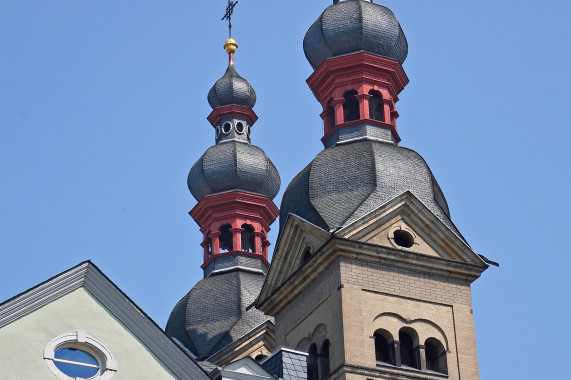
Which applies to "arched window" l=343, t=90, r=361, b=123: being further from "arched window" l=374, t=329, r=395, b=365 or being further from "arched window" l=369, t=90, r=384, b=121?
"arched window" l=374, t=329, r=395, b=365

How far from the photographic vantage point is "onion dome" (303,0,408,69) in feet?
110

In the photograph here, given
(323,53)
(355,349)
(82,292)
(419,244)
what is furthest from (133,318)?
(323,53)

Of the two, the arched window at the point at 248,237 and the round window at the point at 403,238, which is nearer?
the round window at the point at 403,238

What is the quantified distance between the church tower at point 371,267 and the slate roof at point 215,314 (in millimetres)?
4702

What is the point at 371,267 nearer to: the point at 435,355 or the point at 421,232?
the point at 421,232

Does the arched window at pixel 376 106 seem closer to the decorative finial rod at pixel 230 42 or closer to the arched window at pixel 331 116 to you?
the arched window at pixel 331 116

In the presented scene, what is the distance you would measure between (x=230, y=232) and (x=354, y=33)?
8016 mm

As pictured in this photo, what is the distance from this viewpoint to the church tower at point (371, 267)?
28266mm

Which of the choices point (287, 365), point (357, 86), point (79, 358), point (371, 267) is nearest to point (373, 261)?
point (371, 267)

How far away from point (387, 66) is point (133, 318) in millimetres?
15346

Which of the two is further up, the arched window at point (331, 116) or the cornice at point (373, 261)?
the arched window at point (331, 116)

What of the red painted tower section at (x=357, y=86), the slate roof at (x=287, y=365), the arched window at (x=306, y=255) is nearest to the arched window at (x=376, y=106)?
the red painted tower section at (x=357, y=86)

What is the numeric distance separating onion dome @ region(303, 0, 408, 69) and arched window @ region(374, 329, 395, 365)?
316 inches

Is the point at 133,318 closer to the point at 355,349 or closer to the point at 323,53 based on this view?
the point at 355,349
